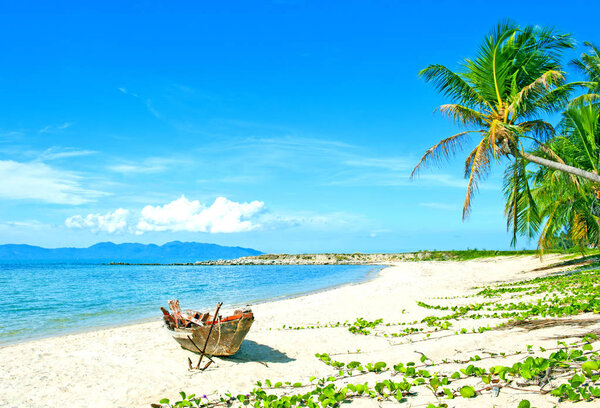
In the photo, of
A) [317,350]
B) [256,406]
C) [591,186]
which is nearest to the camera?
[256,406]

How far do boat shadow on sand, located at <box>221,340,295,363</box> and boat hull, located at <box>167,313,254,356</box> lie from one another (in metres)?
0.46

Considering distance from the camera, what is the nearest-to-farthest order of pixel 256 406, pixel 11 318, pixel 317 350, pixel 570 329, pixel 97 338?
pixel 256 406, pixel 570 329, pixel 317 350, pixel 97 338, pixel 11 318

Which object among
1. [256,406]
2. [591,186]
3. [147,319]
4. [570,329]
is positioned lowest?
[147,319]

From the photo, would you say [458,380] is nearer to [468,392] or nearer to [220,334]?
[468,392]

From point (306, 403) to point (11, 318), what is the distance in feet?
62.2

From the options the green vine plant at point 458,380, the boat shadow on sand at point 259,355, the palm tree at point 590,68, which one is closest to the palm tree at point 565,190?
the palm tree at point 590,68

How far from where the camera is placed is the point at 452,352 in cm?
747

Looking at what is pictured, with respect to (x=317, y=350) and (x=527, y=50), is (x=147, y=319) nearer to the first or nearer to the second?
(x=317, y=350)

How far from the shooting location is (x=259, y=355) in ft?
32.2

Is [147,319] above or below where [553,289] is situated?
below

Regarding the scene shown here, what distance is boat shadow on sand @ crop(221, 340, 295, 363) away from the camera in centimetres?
935

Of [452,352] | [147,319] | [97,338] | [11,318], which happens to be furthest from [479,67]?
[11,318]

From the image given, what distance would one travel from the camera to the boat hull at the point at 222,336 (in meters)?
9.11

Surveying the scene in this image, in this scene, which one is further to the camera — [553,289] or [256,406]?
[553,289]
